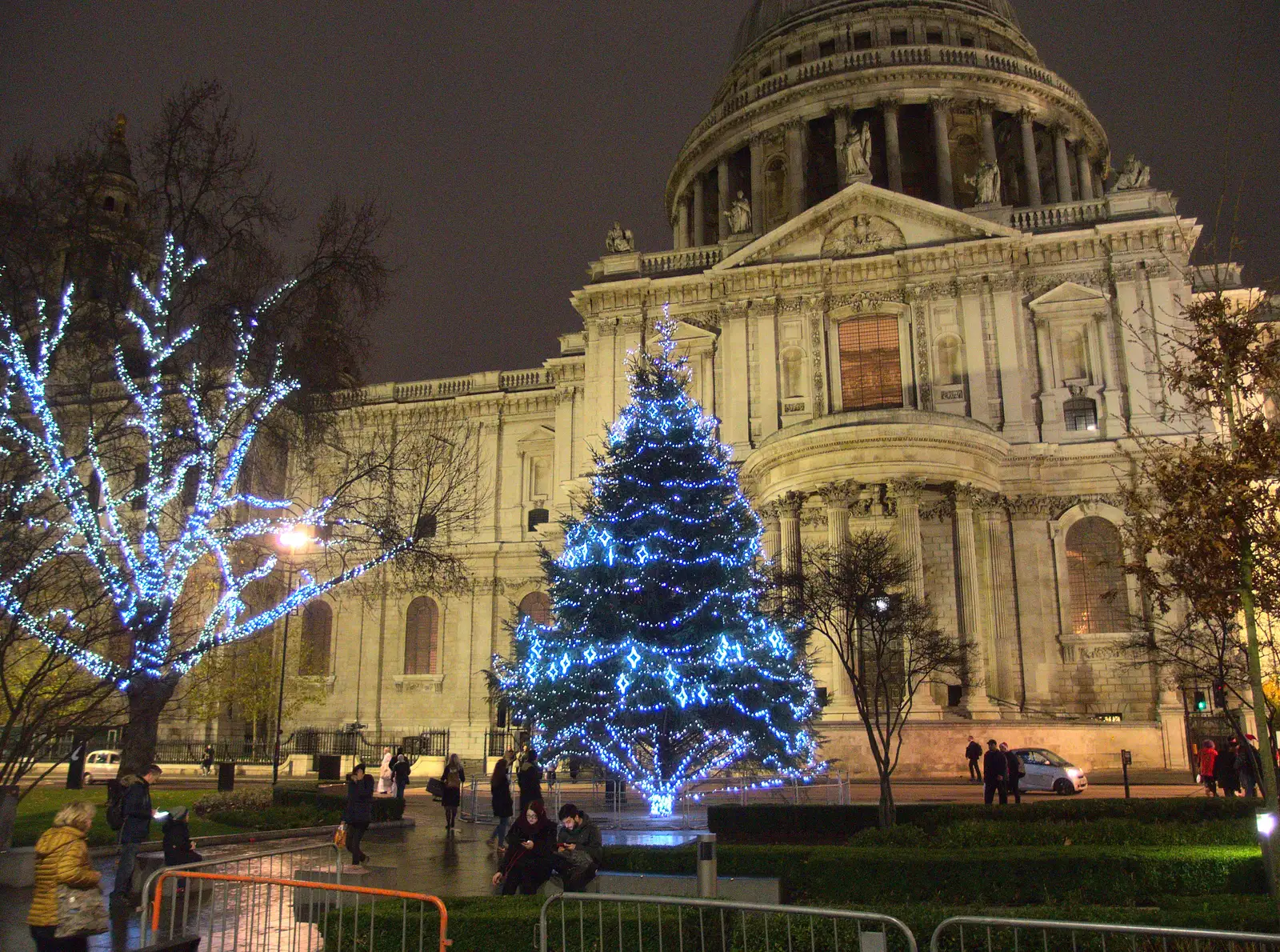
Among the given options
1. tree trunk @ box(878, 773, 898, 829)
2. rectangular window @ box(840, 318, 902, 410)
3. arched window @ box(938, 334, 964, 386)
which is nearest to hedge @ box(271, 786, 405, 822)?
tree trunk @ box(878, 773, 898, 829)

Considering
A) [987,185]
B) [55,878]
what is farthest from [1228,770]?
[987,185]

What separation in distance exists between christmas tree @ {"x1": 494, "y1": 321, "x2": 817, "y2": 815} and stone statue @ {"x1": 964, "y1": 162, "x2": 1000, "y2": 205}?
2572 cm

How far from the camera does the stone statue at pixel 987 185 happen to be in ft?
144

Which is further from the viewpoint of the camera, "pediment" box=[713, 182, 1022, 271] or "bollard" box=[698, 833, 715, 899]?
"pediment" box=[713, 182, 1022, 271]

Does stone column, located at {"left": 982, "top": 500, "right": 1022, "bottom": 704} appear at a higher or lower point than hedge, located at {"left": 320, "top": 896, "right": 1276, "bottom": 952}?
higher

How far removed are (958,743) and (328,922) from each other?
25.7 meters

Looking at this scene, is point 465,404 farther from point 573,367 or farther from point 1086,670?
point 1086,670

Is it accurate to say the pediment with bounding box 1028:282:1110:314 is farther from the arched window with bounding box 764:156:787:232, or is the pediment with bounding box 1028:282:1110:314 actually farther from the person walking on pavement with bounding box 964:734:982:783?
the arched window with bounding box 764:156:787:232

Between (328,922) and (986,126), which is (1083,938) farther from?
(986,126)

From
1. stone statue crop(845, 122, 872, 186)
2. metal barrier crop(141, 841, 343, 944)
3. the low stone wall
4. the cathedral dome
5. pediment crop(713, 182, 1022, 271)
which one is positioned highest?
the cathedral dome

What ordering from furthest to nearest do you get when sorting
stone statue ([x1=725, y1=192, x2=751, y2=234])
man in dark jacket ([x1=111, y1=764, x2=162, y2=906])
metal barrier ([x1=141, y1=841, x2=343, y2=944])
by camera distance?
stone statue ([x1=725, y1=192, x2=751, y2=234]) → man in dark jacket ([x1=111, y1=764, x2=162, y2=906]) → metal barrier ([x1=141, y1=841, x2=343, y2=944])

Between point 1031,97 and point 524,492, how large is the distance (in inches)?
1358

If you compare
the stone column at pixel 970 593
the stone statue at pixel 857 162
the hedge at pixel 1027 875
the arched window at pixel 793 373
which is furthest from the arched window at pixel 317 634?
the hedge at pixel 1027 875

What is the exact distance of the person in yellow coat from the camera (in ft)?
28.6
